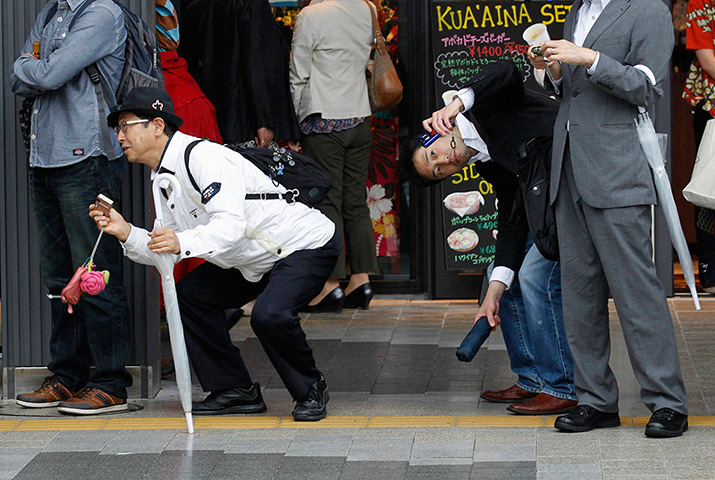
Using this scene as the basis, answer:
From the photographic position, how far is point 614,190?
15.6ft

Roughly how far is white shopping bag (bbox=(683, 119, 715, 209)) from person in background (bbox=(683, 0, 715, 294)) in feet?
7.44

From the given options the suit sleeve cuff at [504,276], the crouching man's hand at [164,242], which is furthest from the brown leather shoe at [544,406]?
the crouching man's hand at [164,242]

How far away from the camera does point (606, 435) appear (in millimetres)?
4891

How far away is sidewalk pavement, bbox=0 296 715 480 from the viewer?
4.55 meters

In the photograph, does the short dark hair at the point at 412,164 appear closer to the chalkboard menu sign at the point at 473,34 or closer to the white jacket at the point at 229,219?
the white jacket at the point at 229,219

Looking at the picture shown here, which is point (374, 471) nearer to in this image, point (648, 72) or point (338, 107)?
point (648, 72)

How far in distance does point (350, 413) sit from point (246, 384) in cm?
51

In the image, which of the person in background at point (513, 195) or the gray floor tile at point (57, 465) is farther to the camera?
the person in background at point (513, 195)

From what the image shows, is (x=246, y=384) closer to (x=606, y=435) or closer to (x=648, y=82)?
(x=606, y=435)

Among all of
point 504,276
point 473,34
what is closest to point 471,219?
point 473,34

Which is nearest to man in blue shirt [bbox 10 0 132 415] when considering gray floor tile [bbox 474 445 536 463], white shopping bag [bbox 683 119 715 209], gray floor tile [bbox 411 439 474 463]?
gray floor tile [bbox 411 439 474 463]

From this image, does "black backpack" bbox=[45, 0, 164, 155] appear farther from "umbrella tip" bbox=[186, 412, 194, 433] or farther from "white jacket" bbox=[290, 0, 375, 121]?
"white jacket" bbox=[290, 0, 375, 121]

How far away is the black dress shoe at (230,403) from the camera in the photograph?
5539mm

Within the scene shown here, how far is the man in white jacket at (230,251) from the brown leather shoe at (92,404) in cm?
40
